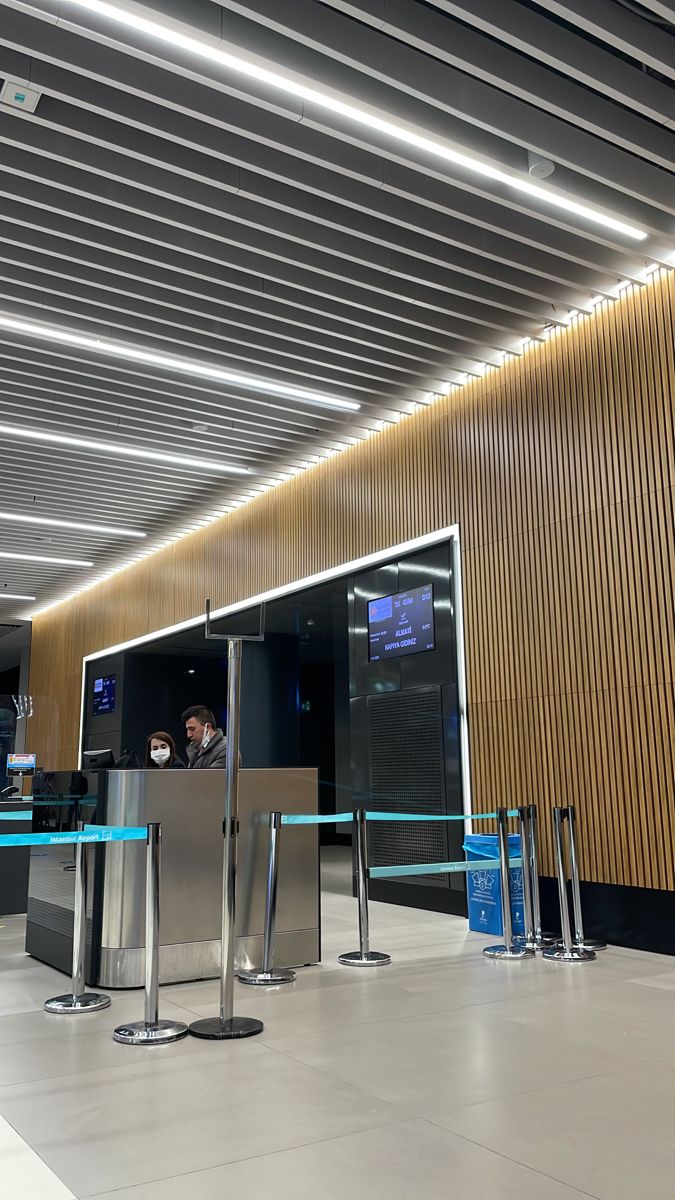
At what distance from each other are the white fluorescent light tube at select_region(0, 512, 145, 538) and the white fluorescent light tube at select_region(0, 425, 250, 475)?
2835 millimetres

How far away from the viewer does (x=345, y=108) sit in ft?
14.3

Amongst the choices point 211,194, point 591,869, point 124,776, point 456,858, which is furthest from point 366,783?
point 211,194

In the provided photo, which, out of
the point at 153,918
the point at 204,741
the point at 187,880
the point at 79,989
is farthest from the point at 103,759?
the point at 153,918

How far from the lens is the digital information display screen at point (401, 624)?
25.8ft

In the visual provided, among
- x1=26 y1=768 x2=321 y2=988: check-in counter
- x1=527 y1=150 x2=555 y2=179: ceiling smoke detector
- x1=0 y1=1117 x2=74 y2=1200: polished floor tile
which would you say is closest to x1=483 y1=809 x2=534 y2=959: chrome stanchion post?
x1=26 y1=768 x2=321 y2=988: check-in counter

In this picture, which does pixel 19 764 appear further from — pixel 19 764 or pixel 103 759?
pixel 103 759

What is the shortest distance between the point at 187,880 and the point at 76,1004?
2.74 ft

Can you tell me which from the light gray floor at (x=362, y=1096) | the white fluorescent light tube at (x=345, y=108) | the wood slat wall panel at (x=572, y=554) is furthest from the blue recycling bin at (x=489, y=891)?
the white fluorescent light tube at (x=345, y=108)

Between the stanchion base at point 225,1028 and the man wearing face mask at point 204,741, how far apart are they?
1.94m

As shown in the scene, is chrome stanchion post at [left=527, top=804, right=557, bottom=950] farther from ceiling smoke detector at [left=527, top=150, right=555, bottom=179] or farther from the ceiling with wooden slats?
ceiling smoke detector at [left=527, top=150, right=555, bottom=179]

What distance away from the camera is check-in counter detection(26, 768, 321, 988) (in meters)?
4.76

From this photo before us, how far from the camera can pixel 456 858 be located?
7254 millimetres

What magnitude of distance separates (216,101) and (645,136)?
2.18 metres

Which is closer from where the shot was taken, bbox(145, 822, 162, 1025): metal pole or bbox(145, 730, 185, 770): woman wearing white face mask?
bbox(145, 822, 162, 1025): metal pole
